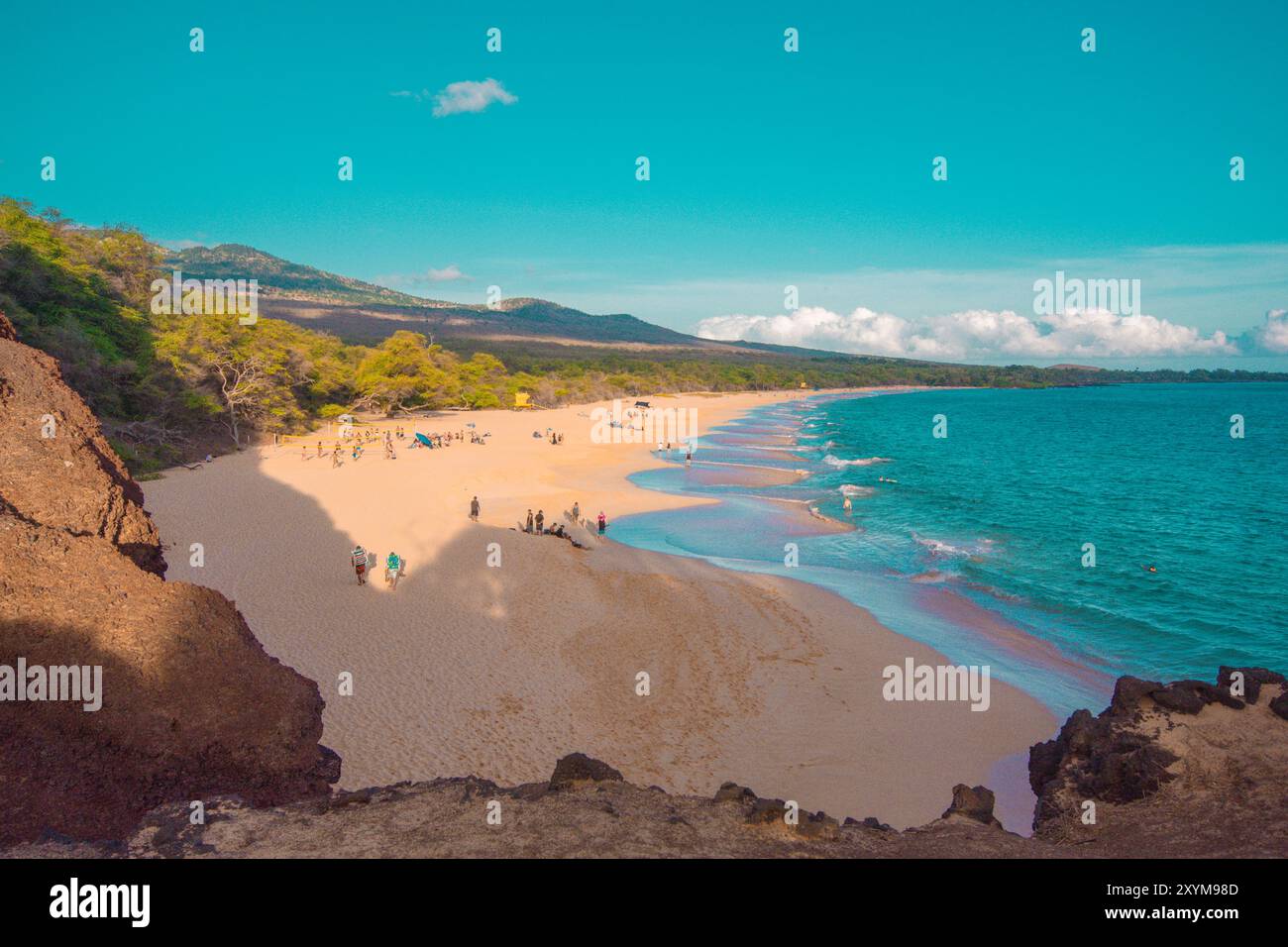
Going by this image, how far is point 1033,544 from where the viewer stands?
2977cm

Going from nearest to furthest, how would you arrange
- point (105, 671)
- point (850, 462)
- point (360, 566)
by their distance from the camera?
point (105, 671)
point (360, 566)
point (850, 462)

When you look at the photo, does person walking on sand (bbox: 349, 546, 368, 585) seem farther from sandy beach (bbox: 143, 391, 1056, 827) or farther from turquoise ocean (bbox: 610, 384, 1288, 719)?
turquoise ocean (bbox: 610, 384, 1288, 719)

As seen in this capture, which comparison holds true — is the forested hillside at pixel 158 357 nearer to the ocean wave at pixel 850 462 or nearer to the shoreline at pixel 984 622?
the shoreline at pixel 984 622

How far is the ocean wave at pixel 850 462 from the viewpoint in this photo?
170 ft

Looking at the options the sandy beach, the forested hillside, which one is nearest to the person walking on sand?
the sandy beach

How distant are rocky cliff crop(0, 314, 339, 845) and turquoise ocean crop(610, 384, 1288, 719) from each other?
49.4 feet

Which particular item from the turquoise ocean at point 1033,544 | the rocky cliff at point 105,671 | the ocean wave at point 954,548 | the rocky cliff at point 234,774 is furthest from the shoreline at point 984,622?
the rocky cliff at point 105,671

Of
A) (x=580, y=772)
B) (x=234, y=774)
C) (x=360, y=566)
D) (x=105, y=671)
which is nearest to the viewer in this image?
(x=105, y=671)

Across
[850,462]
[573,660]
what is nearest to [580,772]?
[573,660]

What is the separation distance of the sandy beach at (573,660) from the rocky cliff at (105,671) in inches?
203

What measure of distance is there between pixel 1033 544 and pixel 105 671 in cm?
3158

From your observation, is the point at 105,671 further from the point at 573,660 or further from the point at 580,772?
the point at 573,660
